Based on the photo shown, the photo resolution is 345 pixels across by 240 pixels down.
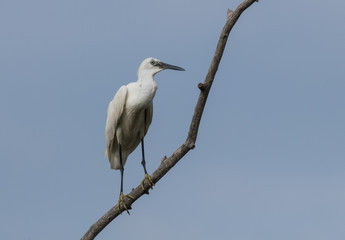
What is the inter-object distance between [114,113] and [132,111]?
335mm

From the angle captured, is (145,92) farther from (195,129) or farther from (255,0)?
(255,0)

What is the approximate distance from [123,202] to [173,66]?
85.1 inches

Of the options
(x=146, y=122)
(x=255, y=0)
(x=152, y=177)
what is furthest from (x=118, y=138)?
(x=255, y=0)

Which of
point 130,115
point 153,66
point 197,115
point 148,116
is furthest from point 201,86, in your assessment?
point 148,116

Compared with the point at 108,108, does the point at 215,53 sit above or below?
below

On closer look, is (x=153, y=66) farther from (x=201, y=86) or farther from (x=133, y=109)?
(x=201, y=86)

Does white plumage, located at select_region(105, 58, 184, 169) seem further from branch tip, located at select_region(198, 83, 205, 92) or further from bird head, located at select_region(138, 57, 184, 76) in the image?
branch tip, located at select_region(198, 83, 205, 92)

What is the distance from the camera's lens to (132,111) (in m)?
9.56

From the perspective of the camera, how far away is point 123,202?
8898 millimetres

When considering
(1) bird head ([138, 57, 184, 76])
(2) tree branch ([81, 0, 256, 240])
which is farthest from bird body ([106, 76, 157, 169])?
(2) tree branch ([81, 0, 256, 240])

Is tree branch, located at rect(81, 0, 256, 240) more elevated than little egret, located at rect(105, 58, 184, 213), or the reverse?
little egret, located at rect(105, 58, 184, 213)

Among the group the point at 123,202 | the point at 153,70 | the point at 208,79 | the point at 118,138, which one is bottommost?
the point at 123,202

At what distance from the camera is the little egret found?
31.0ft

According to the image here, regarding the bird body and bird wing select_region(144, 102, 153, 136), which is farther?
bird wing select_region(144, 102, 153, 136)
